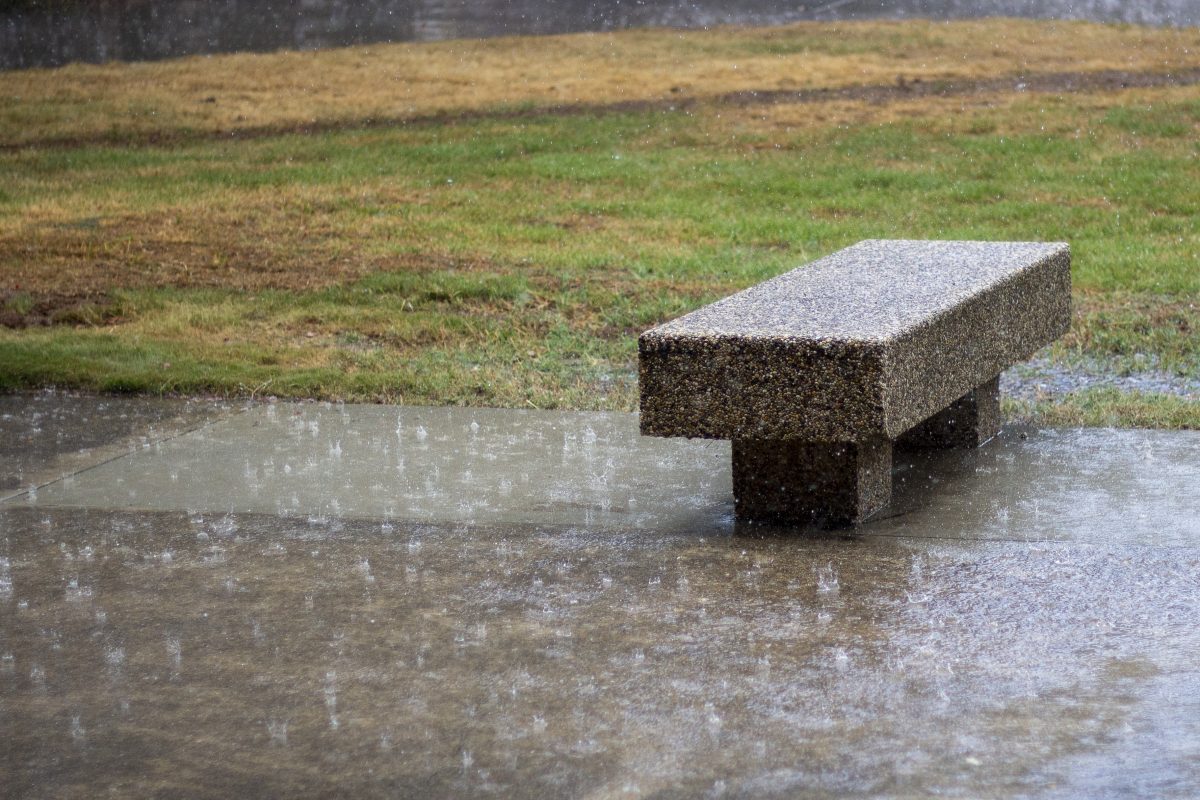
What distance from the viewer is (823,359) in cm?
468

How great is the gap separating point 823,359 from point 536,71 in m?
15.7

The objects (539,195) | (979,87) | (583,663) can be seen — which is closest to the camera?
(583,663)

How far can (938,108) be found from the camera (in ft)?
56.5

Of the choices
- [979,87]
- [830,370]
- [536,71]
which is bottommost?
[830,370]

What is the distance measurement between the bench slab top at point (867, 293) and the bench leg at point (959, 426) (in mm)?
500

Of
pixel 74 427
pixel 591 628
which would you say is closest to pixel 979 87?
pixel 74 427

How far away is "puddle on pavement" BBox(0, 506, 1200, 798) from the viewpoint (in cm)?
338

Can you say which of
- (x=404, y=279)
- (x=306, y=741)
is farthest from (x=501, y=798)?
(x=404, y=279)

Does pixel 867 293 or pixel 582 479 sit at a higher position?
pixel 867 293

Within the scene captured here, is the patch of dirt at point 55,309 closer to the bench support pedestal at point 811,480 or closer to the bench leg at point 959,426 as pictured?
the bench leg at point 959,426

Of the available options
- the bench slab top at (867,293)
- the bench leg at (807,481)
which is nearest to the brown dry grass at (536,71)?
the bench slab top at (867,293)

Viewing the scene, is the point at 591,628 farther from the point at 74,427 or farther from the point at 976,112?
the point at 976,112

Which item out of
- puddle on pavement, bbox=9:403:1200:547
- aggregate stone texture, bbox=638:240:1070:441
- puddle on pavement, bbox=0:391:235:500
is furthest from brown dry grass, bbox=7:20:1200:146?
aggregate stone texture, bbox=638:240:1070:441

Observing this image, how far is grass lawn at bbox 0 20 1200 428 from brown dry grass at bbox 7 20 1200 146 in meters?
0.06
